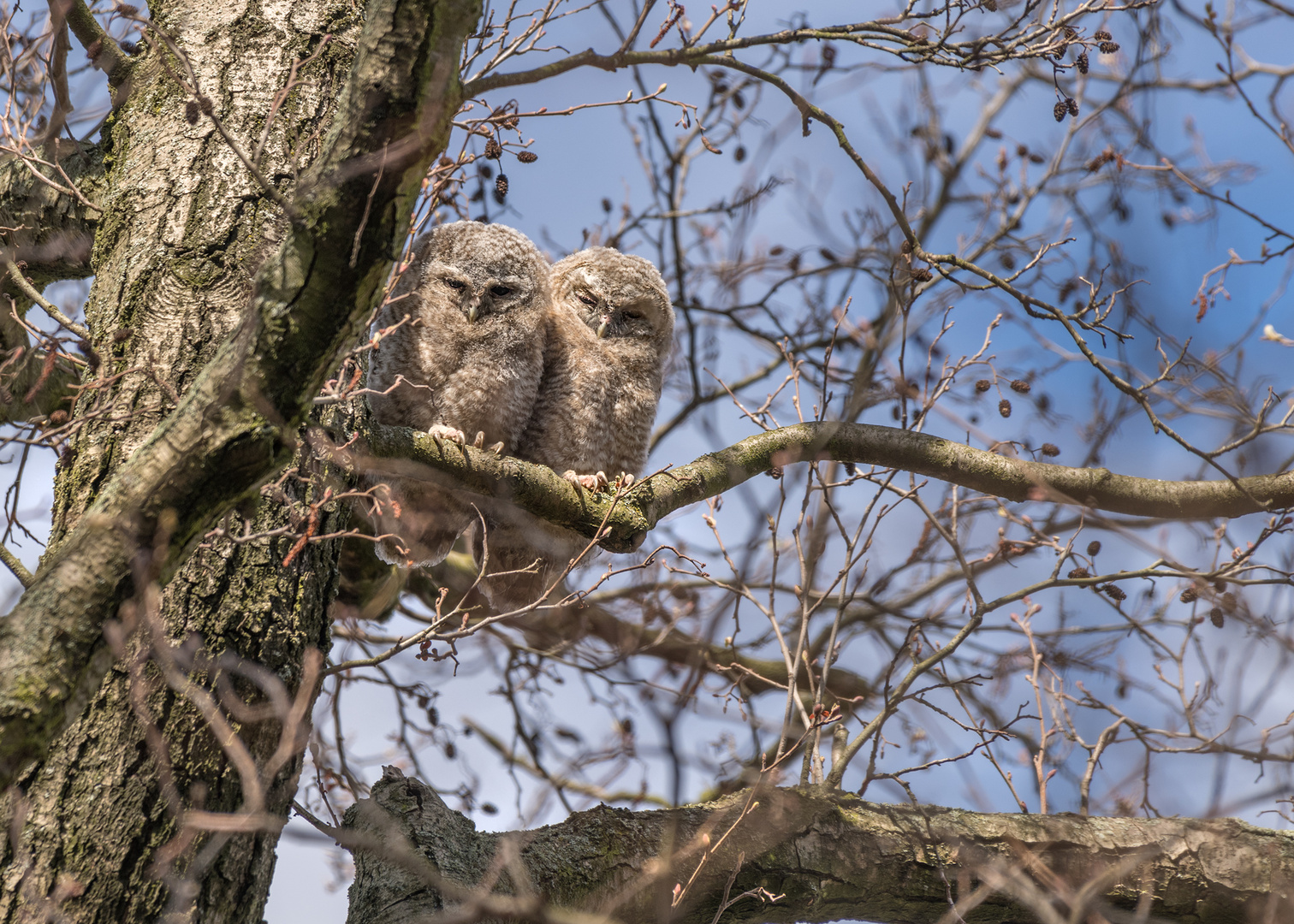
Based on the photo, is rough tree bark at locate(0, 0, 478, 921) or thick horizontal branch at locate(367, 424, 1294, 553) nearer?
rough tree bark at locate(0, 0, 478, 921)

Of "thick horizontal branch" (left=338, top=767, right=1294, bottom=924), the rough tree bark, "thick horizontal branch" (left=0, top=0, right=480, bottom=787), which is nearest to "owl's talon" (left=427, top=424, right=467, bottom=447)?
the rough tree bark

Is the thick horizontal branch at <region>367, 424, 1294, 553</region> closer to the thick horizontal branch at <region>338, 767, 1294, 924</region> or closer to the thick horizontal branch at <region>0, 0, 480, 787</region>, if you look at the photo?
the thick horizontal branch at <region>338, 767, 1294, 924</region>

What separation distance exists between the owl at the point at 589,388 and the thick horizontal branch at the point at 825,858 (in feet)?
4.31

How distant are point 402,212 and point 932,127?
476 cm

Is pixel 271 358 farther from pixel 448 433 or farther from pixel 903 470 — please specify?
pixel 903 470

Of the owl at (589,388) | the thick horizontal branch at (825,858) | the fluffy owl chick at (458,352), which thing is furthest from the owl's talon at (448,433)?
the thick horizontal branch at (825,858)

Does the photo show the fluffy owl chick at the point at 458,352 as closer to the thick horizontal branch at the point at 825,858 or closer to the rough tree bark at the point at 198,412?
the rough tree bark at the point at 198,412

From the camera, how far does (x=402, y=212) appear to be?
5.92ft

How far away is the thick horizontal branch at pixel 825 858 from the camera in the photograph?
2.83 m

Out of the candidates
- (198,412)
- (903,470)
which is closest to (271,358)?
(198,412)

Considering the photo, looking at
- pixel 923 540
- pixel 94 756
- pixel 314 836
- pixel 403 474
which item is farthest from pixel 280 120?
pixel 923 540

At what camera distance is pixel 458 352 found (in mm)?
4188

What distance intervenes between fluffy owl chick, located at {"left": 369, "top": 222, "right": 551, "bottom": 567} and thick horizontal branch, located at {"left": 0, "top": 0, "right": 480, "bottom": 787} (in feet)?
7.10

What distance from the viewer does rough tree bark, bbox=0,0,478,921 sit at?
175cm
